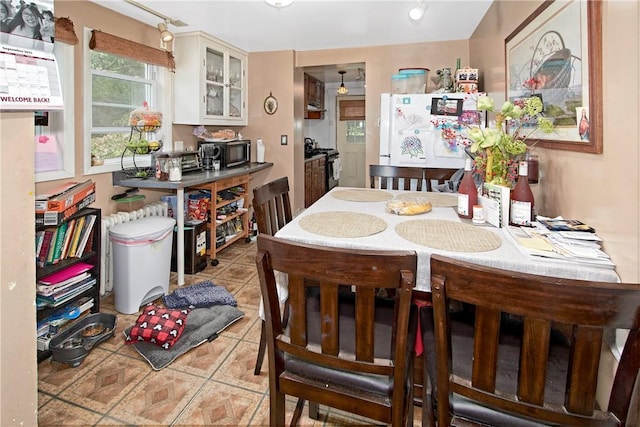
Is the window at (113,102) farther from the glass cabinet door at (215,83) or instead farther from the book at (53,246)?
the book at (53,246)

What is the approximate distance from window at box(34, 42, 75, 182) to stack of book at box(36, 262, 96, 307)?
0.68m

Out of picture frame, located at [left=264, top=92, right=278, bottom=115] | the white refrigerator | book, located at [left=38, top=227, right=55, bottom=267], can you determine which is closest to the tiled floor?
book, located at [left=38, top=227, right=55, bottom=267]

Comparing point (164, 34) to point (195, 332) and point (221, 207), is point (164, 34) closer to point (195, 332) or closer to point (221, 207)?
point (221, 207)

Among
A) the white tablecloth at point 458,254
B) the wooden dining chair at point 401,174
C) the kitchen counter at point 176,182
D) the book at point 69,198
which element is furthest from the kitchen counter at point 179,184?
the white tablecloth at point 458,254

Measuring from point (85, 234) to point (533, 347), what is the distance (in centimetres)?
246

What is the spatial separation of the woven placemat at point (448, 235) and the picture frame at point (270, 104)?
3215mm

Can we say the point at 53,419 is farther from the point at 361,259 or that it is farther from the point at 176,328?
the point at 361,259

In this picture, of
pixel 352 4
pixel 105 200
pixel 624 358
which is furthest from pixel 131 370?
pixel 352 4

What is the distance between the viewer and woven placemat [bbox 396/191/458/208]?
1.96 metres

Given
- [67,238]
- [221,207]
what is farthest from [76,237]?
[221,207]

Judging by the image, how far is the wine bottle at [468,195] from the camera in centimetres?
163

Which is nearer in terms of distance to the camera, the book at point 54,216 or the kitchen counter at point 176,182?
the book at point 54,216

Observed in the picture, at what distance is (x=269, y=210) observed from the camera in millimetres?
1831

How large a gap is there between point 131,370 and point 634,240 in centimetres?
218
